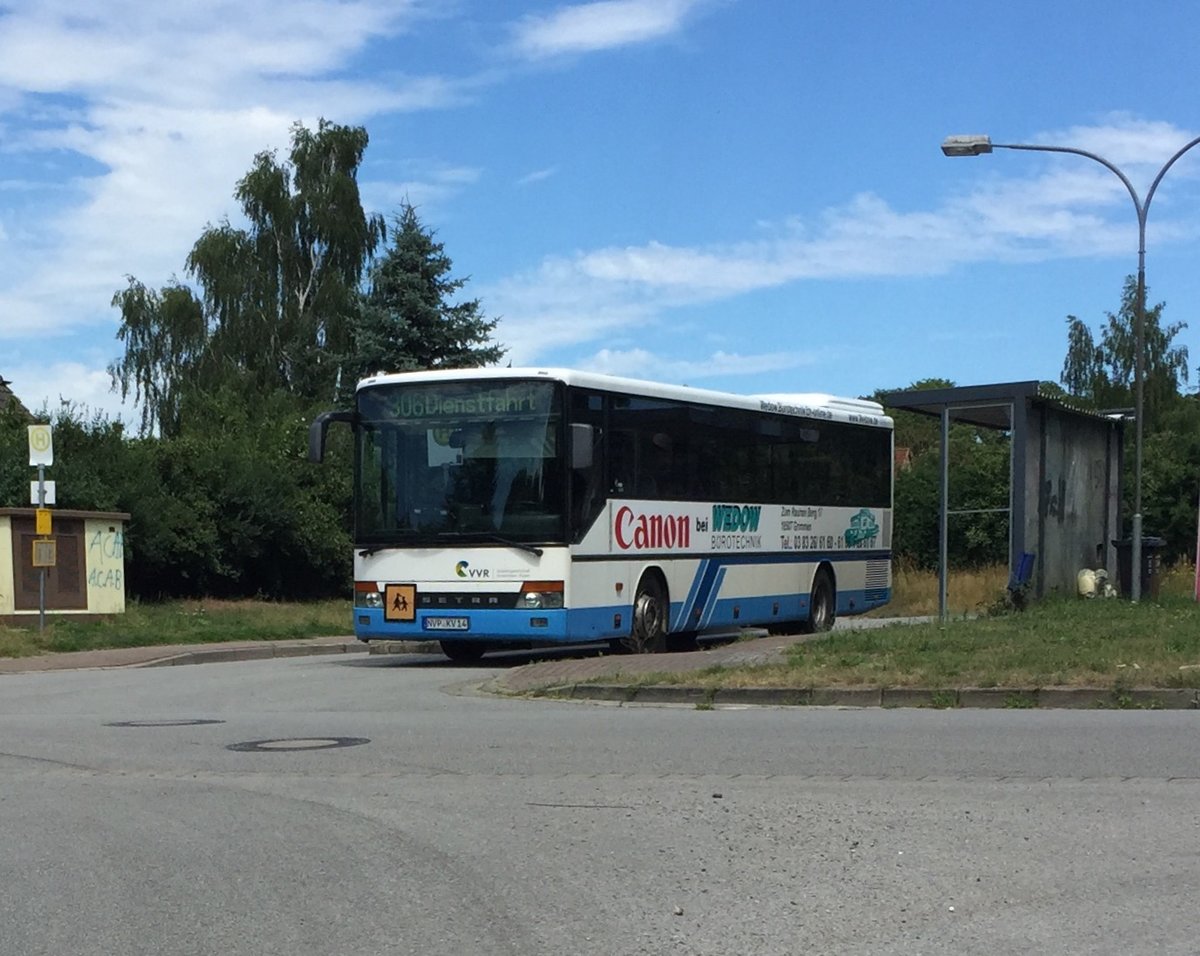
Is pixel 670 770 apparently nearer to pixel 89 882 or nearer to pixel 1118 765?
pixel 1118 765

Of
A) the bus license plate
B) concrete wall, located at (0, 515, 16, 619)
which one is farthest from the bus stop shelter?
concrete wall, located at (0, 515, 16, 619)

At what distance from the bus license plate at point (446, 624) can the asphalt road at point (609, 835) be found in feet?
18.0

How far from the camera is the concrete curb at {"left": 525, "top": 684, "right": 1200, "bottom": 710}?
13.4 m

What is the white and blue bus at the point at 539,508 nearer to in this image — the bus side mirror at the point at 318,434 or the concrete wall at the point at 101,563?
A: the bus side mirror at the point at 318,434

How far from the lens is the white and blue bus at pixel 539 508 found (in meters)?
18.6

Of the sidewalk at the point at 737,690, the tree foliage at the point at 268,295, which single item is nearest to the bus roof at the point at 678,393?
the sidewalk at the point at 737,690

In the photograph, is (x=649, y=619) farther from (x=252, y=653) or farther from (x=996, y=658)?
(x=252, y=653)

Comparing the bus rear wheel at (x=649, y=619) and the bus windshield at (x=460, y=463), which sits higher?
the bus windshield at (x=460, y=463)

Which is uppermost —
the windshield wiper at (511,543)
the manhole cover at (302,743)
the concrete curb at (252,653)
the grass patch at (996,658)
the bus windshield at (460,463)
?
the bus windshield at (460,463)

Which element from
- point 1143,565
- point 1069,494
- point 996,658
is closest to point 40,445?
point 996,658

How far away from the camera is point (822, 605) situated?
2489 centimetres

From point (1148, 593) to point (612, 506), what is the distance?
10870mm

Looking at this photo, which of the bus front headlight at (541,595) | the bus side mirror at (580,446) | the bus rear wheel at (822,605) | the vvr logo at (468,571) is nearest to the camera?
the bus side mirror at (580,446)

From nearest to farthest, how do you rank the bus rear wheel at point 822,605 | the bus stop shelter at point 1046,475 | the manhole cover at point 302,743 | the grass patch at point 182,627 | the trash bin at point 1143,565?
1. the manhole cover at point 302,743
2. the grass patch at point 182,627
3. the bus stop shelter at point 1046,475
4. the bus rear wheel at point 822,605
5. the trash bin at point 1143,565
